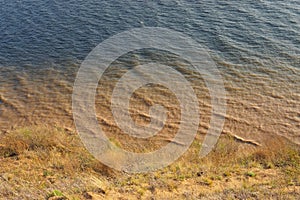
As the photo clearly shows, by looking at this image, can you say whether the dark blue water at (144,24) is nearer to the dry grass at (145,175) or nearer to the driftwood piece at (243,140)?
the driftwood piece at (243,140)

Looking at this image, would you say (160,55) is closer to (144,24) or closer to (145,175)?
(144,24)

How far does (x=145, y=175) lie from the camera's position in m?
12.8

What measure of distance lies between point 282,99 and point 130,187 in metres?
10.4

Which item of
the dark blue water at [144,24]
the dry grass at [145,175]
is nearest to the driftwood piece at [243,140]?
the dry grass at [145,175]

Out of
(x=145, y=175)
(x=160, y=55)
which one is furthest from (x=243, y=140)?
(x=160, y=55)

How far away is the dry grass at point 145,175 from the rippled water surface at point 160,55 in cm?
206

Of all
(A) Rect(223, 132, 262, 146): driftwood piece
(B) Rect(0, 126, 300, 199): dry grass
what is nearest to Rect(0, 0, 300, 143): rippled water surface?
(A) Rect(223, 132, 262, 146): driftwood piece

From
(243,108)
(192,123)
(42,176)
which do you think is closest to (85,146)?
(42,176)

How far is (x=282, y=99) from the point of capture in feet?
60.6

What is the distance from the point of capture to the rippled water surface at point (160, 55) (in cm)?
1792

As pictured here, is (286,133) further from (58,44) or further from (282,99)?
(58,44)

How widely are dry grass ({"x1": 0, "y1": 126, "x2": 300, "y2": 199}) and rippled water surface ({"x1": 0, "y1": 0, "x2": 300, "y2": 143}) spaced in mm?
2058

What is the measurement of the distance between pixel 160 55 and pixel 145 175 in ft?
36.7

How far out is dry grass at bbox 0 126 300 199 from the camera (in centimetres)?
1141
